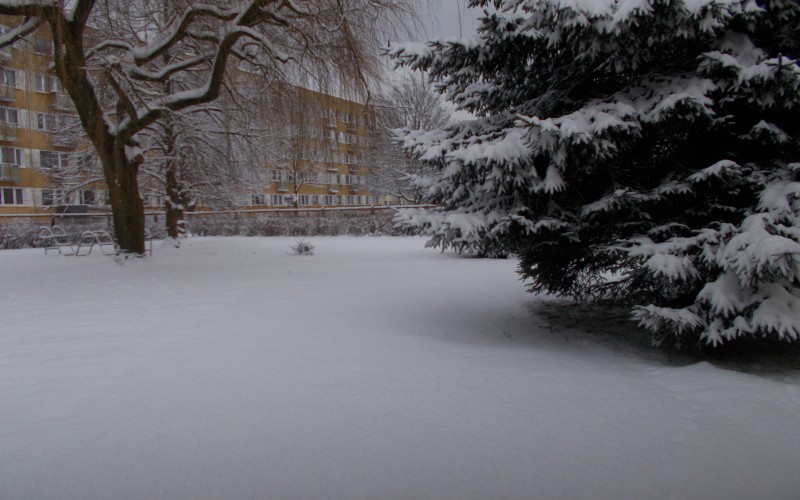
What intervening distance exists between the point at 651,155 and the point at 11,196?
3944cm

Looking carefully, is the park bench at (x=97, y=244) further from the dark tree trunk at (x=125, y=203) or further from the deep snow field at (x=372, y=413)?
the deep snow field at (x=372, y=413)

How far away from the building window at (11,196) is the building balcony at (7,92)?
97.0 feet

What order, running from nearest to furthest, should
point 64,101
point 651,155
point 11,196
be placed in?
point 651,155, point 64,101, point 11,196

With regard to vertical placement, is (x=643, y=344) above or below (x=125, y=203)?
below

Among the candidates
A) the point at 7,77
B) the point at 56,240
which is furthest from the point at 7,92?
the point at 56,240

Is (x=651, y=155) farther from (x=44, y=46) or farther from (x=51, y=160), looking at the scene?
(x=51, y=160)

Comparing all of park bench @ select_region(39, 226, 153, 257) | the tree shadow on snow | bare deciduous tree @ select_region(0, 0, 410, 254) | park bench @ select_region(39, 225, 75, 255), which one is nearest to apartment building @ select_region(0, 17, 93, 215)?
bare deciduous tree @ select_region(0, 0, 410, 254)

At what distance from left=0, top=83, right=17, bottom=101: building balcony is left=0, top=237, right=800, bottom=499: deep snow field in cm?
449

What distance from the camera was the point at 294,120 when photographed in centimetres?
853

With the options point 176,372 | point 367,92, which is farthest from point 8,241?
point 176,372

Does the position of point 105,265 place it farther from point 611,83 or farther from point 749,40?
point 749,40

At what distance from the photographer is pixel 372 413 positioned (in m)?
2.59

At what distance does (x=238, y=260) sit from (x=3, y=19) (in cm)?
620

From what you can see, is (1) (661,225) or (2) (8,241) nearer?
(1) (661,225)
